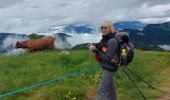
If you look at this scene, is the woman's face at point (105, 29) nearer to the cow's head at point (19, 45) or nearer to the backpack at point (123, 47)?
the backpack at point (123, 47)

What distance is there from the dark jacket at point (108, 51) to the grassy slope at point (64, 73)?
208 cm

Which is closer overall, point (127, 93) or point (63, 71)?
point (127, 93)

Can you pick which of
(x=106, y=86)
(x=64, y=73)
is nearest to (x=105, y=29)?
(x=106, y=86)

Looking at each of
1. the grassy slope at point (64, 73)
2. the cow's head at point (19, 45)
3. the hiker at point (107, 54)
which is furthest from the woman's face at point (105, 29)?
the cow's head at point (19, 45)

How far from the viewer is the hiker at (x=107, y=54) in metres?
10.1

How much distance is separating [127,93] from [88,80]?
4.23ft

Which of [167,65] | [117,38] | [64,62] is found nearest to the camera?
[117,38]

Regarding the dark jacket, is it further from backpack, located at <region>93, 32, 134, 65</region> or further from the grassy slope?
the grassy slope

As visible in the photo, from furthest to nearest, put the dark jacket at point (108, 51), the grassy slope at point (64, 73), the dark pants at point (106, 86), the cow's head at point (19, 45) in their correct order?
the cow's head at point (19, 45), the grassy slope at point (64, 73), the dark pants at point (106, 86), the dark jacket at point (108, 51)

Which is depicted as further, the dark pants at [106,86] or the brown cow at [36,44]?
the brown cow at [36,44]

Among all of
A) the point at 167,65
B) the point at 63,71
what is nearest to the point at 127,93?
the point at 63,71

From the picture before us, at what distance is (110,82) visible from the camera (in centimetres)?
1031

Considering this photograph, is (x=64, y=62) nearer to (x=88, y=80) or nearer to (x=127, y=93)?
(x=88, y=80)

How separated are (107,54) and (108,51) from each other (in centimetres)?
7
